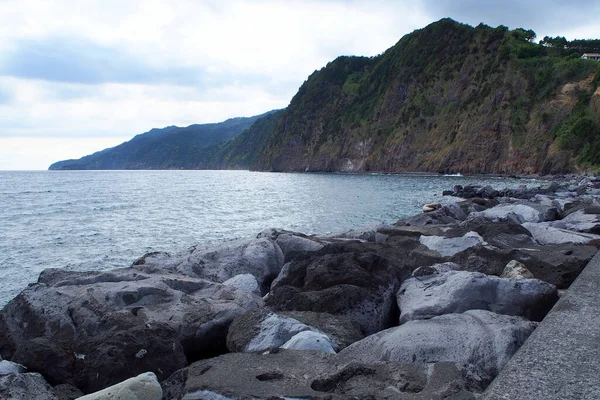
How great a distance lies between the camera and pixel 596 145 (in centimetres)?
5559

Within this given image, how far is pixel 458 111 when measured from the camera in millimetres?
82188

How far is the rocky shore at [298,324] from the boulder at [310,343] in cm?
1

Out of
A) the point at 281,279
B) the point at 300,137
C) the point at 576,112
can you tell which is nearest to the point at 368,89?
the point at 300,137

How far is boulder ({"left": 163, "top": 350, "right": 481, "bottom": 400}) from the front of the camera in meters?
3.52

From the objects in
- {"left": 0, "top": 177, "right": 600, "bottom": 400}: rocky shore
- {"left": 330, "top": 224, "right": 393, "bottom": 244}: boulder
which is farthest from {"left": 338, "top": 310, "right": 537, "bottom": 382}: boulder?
{"left": 330, "top": 224, "right": 393, "bottom": 244}: boulder

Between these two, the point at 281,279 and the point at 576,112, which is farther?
the point at 576,112

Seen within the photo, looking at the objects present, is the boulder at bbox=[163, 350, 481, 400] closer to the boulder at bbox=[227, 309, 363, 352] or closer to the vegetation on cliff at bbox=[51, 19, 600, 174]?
the boulder at bbox=[227, 309, 363, 352]

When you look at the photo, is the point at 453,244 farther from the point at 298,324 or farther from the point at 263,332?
the point at 263,332

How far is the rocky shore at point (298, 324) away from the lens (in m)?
3.86

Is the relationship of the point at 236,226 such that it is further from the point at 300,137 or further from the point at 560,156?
the point at 300,137

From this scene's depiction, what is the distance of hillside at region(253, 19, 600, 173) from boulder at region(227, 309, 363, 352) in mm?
58614

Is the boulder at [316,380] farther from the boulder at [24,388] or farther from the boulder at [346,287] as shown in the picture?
the boulder at [346,287]

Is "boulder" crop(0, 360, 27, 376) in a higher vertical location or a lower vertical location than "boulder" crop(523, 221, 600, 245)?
lower

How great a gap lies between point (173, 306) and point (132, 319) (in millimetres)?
671
